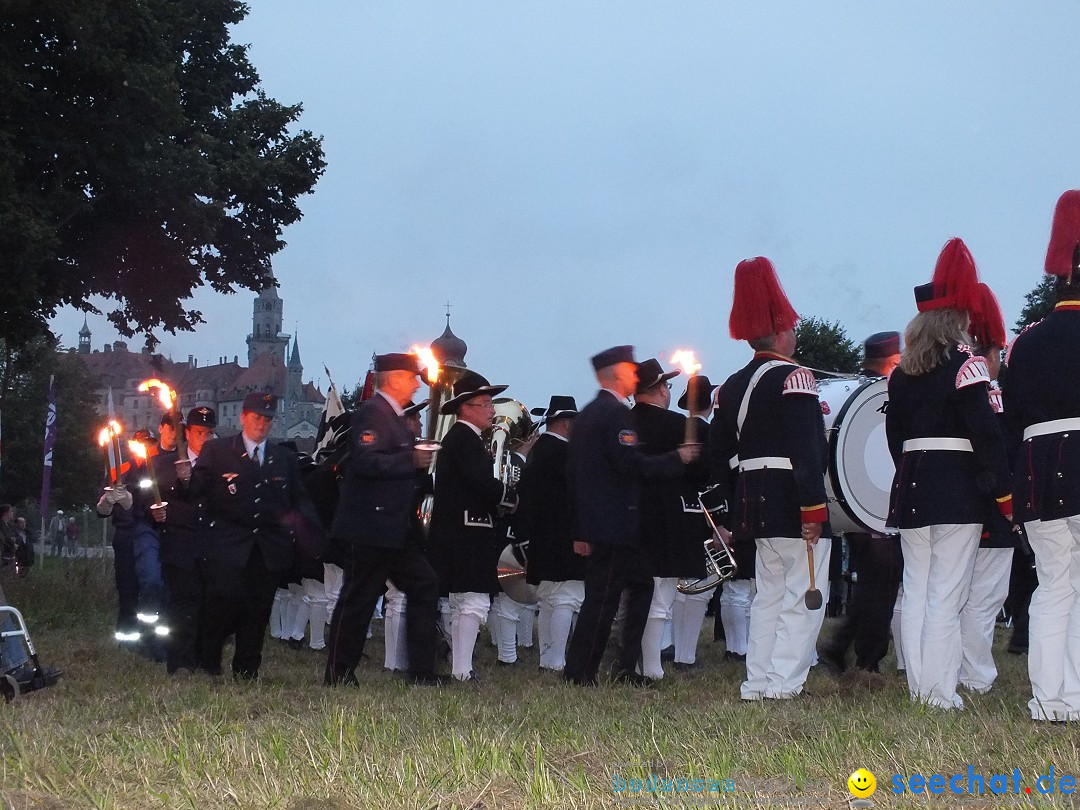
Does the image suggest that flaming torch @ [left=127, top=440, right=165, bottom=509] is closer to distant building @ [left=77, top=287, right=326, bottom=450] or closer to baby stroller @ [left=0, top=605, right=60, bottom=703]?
baby stroller @ [left=0, top=605, right=60, bottom=703]

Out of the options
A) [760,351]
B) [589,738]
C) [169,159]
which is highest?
[169,159]

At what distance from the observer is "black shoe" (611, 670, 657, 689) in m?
8.78

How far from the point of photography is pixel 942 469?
6926 millimetres

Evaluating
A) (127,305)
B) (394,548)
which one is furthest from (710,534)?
(127,305)

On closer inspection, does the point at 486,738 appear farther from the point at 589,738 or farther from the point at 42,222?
the point at 42,222

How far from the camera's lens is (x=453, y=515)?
31.0ft

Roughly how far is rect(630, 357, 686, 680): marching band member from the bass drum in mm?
1026

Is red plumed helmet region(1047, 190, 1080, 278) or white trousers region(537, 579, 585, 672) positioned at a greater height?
red plumed helmet region(1047, 190, 1080, 278)

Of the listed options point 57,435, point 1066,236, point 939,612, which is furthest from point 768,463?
point 57,435

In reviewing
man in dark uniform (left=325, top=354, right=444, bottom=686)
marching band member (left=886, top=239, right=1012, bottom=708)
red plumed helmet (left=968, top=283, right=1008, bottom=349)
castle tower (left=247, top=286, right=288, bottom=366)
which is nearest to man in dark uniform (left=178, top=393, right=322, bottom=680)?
man in dark uniform (left=325, top=354, right=444, bottom=686)

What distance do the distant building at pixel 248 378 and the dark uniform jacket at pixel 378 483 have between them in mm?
143844

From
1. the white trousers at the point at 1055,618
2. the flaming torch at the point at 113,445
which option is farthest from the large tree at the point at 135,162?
the white trousers at the point at 1055,618

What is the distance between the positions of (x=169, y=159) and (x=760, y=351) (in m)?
12.7

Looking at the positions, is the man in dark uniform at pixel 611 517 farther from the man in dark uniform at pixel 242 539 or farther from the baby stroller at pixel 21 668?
the baby stroller at pixel 21 668
